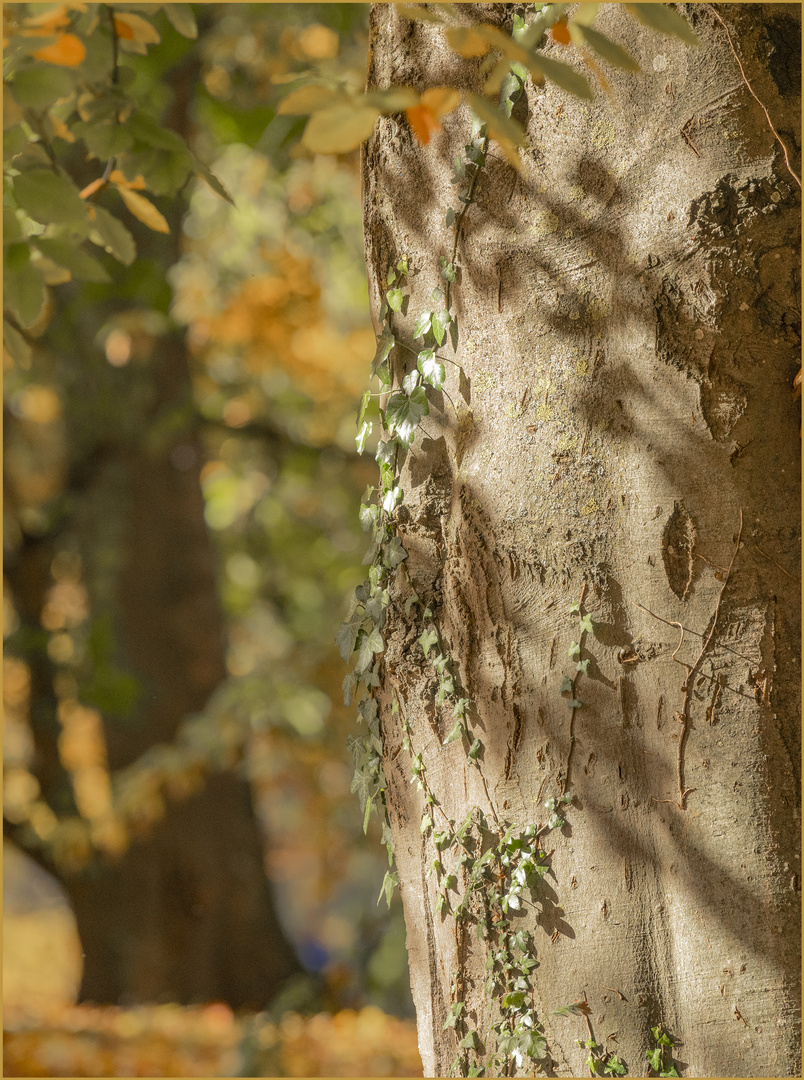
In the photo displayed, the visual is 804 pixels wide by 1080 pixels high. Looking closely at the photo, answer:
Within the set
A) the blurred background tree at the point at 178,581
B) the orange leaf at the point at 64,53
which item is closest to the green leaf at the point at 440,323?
the orange leaf at the point at 64,53

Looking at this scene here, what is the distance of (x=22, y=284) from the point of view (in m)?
1.33

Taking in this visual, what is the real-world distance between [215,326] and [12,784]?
472 cm

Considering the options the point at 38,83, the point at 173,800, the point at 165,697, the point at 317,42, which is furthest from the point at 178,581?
the point at 38,83

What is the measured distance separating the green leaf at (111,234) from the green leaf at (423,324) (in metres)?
0.53

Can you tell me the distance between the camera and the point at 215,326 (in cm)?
775

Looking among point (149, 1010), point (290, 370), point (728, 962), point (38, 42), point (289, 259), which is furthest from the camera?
point (290, 370)

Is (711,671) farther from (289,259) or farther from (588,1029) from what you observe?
(289,259)

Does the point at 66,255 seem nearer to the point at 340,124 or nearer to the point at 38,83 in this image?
the point at 38,83

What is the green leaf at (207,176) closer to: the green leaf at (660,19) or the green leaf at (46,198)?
the green leaf at (46,198)

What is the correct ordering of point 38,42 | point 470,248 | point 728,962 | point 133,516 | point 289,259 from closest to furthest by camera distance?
point 38,42 → point 728,962 → point 470,248 → point 133,516 → point 289,259

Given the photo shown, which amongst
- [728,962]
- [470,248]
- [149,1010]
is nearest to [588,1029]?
[728,962]

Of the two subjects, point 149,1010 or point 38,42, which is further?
point 149,1010

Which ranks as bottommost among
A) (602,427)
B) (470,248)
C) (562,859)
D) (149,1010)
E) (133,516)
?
(149,1010)

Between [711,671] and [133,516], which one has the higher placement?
[133,516]
